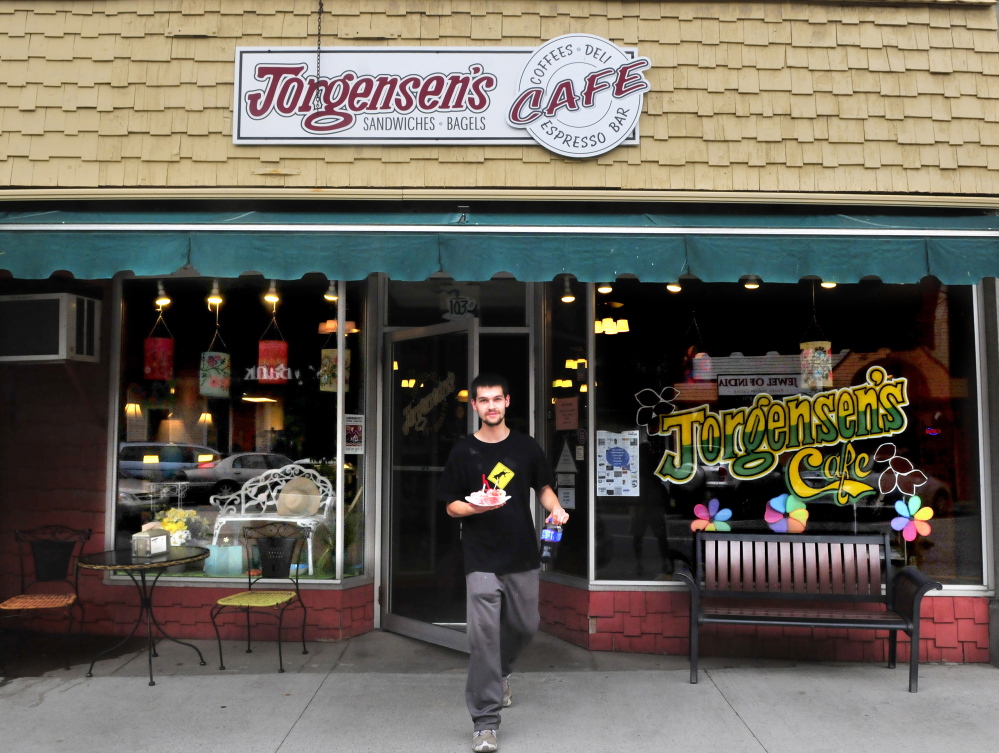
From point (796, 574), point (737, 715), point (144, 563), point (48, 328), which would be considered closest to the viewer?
point (737, 715)

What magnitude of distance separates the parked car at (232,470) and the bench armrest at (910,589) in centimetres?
450

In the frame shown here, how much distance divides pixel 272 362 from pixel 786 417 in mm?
3969

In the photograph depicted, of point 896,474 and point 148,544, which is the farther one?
point 896,474

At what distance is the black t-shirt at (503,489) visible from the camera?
170 inches

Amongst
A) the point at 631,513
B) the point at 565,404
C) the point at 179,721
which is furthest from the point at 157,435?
the point at 631,513

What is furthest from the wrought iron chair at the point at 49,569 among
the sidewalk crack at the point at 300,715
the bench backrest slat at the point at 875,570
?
the bench backrest slat at the point at 875,570

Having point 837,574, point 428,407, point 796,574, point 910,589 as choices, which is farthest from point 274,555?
point 910,589

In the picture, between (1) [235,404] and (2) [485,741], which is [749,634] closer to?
(2) [485,741]

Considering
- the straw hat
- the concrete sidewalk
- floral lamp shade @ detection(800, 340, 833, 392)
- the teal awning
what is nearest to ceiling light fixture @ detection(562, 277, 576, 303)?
the teal awning

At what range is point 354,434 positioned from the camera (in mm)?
6656

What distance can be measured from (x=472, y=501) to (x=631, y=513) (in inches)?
88.7

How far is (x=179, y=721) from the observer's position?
4.68m

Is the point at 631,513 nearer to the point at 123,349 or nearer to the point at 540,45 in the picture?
the point at 540,45

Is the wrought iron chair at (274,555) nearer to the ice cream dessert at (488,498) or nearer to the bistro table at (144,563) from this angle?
the bistro table at (144,563)
